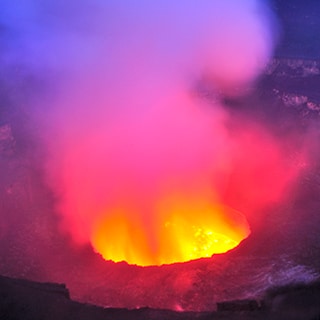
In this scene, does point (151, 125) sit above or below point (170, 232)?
above

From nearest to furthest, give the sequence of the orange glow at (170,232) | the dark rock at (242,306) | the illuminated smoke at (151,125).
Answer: the dark rock at (242,306) → the orange glow at (170,232) → the illuminated smoke at (151,125)

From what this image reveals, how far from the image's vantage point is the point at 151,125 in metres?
14.5

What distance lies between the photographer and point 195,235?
38.6 ft

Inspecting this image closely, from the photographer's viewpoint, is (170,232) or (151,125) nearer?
(170,232)

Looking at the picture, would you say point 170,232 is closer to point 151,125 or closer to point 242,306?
point 151,125

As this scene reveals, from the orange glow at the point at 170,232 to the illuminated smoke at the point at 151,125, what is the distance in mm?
39

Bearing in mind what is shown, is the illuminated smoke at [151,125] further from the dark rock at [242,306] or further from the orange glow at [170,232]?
the dark rock at [242,306]

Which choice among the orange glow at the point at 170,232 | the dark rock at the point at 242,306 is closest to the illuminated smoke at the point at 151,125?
the orange glow at the point at 170,232

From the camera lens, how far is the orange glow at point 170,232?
11.0 metres

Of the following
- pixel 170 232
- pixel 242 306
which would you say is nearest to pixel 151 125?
pixel 170 232

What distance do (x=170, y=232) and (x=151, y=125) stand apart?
13.9ft

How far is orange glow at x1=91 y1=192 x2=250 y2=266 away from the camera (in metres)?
11.0

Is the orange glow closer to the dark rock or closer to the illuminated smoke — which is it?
the illuminated smoke

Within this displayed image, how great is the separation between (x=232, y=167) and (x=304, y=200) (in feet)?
8.94
